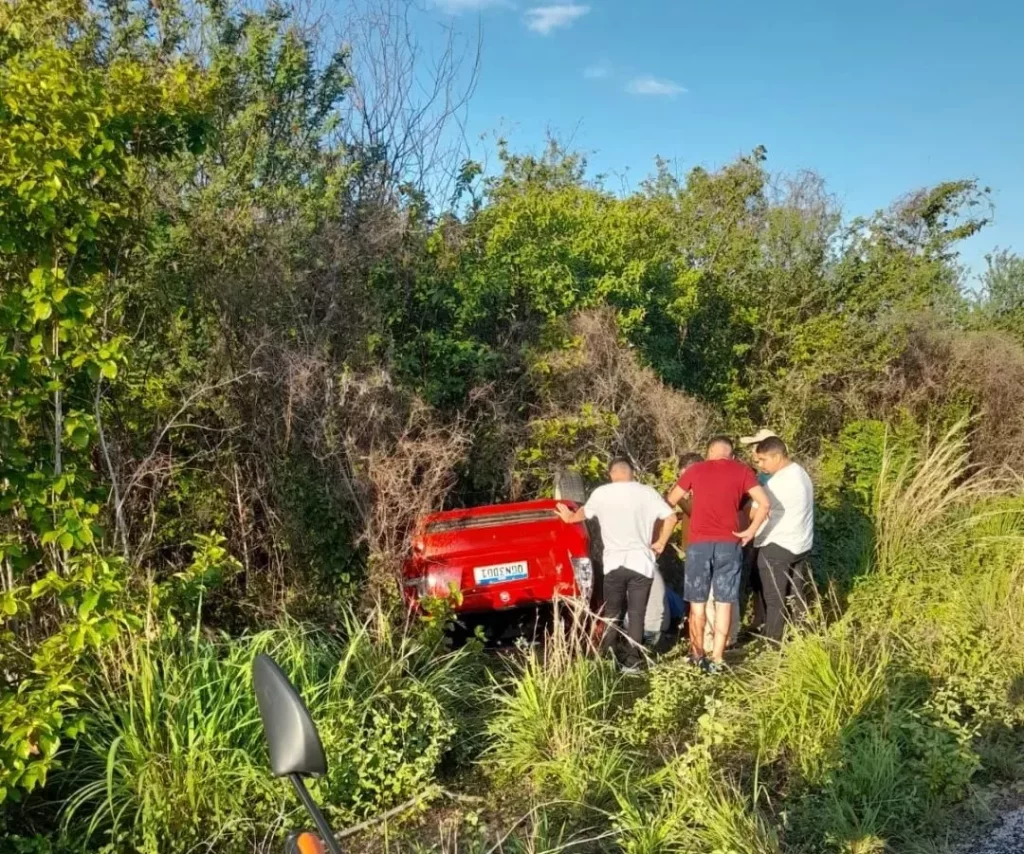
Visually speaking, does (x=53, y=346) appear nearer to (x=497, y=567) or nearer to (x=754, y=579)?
(x=497, y=567)

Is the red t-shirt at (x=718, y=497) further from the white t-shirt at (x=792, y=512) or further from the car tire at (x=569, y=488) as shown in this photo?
the car tire at (x=569, y=488)

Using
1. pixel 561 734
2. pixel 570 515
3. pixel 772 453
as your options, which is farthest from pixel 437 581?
pixel 772 453

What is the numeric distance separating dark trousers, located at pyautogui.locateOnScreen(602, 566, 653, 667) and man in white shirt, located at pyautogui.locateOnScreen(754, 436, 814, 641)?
99 centimetres

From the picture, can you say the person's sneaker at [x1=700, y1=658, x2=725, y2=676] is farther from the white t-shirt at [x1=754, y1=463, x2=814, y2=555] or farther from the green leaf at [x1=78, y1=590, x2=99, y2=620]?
the green leaf at [x1=78, y1=590, x2=99, y2=620]

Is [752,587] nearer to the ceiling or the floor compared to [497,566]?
nearer to the floor

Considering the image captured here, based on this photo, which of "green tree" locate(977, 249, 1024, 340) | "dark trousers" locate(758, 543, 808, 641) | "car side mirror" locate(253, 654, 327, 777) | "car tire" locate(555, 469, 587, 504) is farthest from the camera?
"green tree" locate(977, 249, 1024, 340)

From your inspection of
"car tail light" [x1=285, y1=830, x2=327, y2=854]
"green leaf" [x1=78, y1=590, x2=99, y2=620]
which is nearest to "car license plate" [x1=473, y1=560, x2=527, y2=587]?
"green leaf" [x1=78, y1=590, x2=99, y2=620]

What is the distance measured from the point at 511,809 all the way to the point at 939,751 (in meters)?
2.07

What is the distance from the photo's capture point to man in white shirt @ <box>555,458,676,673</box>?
658cm

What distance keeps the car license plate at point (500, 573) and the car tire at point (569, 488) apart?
134 cm

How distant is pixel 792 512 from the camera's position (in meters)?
6.90

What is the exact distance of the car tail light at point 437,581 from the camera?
621 centimetres

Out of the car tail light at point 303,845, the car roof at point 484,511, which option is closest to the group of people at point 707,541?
the car roof at point 484,511

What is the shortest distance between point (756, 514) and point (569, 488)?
1671mm
